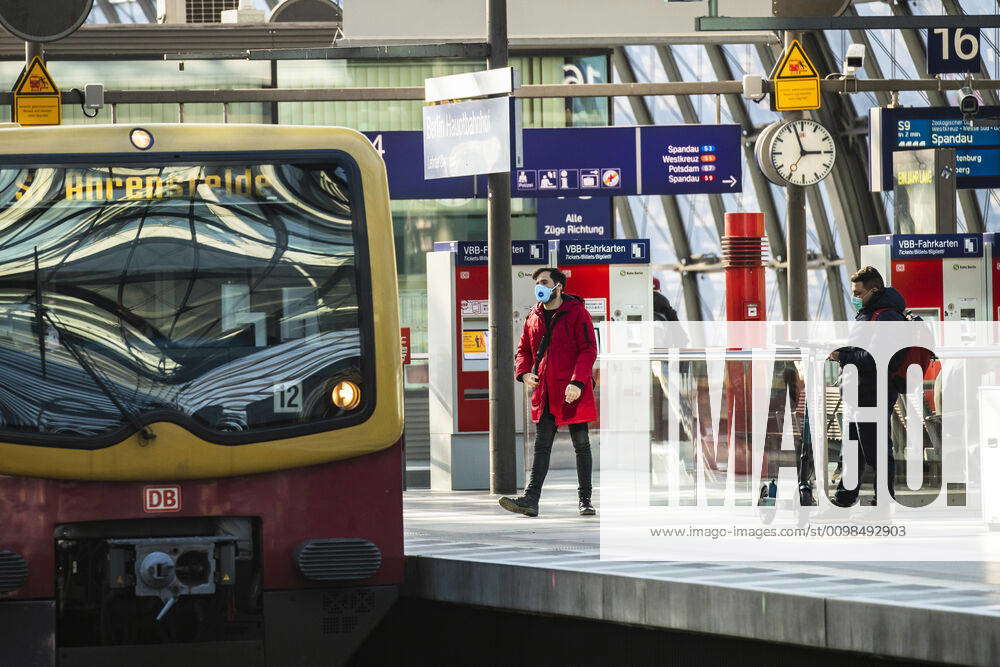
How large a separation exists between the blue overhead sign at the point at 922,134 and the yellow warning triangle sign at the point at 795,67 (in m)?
2.74

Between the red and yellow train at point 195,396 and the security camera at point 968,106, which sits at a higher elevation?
the security camera at point 968,106

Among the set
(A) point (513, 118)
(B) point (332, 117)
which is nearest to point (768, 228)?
(B) point (332, 117)

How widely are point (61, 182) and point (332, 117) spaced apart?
18.0 m

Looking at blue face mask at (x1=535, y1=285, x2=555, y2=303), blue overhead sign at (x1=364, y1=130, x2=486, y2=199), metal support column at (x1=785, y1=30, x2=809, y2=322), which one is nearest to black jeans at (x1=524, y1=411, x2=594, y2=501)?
blue face mask at (x1=535, y1=285, x2=555, y2=303)

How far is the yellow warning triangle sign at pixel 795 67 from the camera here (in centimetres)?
1712

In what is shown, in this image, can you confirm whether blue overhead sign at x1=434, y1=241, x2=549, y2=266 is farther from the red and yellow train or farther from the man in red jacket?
the red and yellow train

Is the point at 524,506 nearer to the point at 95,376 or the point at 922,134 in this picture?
the point at 95,376

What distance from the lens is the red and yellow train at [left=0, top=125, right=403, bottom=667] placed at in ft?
24.9

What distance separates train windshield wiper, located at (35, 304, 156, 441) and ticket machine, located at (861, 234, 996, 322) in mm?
12629

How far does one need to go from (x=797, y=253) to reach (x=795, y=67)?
2407 mm

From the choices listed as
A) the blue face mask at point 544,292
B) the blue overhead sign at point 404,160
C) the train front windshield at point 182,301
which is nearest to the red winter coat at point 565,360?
the blue face mask at point 544,292

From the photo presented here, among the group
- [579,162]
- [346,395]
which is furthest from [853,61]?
[346,395]

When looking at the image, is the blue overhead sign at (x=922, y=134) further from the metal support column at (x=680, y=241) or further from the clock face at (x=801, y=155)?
the metal support column at (x=680, y=241)

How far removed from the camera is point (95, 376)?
7695 mm
